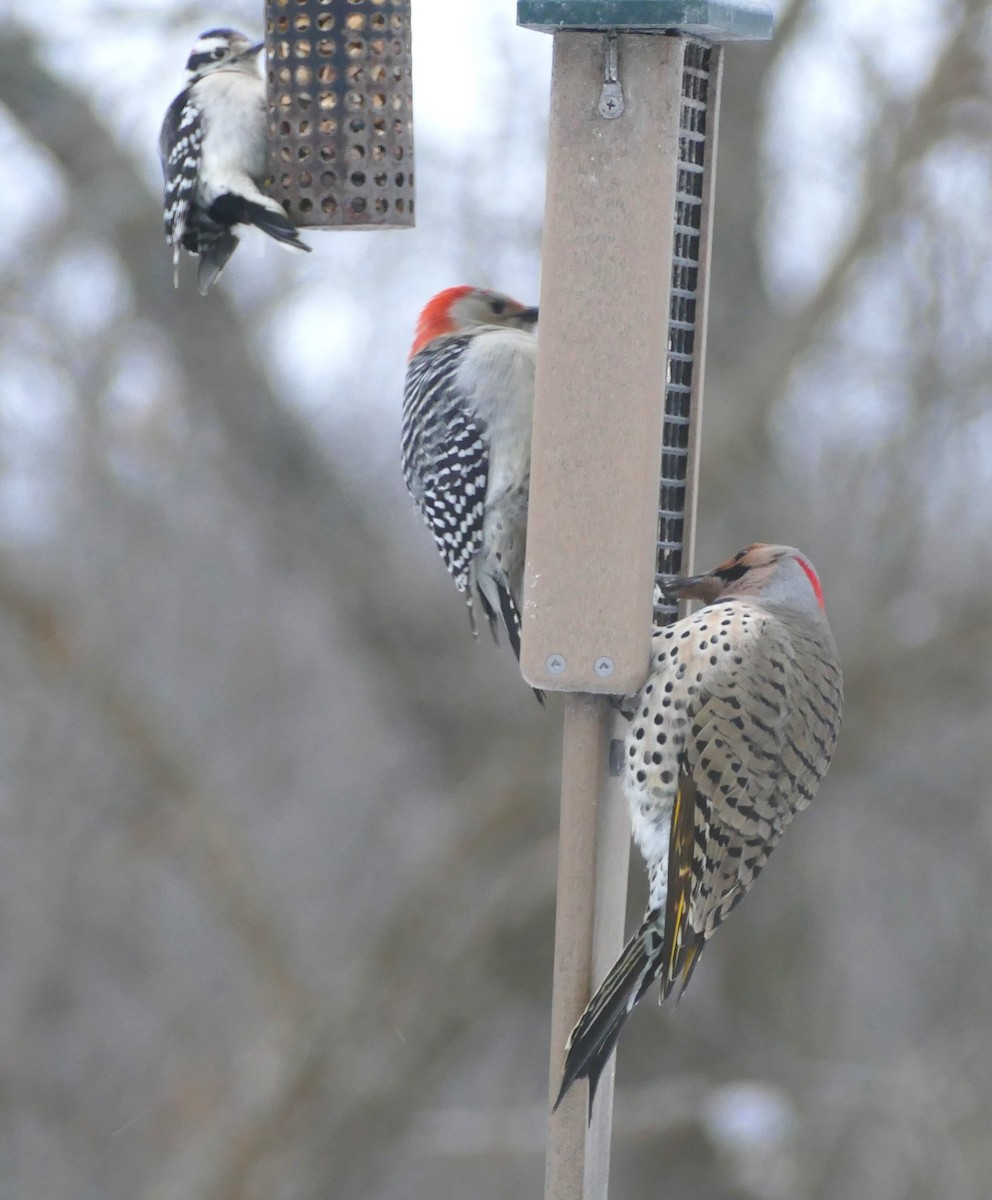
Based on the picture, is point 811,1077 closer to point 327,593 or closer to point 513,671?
point 513,671

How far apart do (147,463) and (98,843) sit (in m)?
2.15

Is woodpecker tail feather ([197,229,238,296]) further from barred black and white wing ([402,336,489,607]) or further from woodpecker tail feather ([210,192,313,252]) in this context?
barred black and white wing ([402,336,489,607])

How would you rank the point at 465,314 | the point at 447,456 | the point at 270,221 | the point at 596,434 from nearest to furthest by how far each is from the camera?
the point at 596,434 < the point at 270,221 < the point at 447,456 < the point at 465,314

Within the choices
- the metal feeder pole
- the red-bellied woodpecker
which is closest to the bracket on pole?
the metal feeder pole

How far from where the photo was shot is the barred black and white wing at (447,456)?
4137 mm

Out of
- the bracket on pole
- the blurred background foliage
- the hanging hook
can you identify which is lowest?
the blurred background foliage

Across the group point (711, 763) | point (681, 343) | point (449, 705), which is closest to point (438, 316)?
point (681, 343)

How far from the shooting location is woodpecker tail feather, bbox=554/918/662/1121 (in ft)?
10.4

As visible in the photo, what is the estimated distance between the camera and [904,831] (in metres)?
9.59

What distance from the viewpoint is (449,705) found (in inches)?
376

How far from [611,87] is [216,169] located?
114 cm

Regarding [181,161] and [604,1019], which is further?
[181,161]

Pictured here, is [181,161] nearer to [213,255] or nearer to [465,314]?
[213,255]

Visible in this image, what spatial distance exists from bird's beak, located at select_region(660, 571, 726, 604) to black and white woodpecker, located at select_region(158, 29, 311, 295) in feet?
3.64
